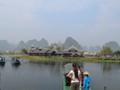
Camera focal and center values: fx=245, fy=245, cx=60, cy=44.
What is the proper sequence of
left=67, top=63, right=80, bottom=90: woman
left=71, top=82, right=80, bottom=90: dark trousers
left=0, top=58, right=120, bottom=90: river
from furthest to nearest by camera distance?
1. left=0, top=58, right=120, bottom=90: river
2. left=71, top=82, right=80, bottom=90: dark trousers
3. left=67, top=63, right=80, bottom=90: woman

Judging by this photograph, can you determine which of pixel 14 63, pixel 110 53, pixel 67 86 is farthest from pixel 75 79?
pixel 110 53

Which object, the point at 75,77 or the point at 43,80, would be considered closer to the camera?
the point at 75,77

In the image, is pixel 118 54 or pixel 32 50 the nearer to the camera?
pixel 118 54

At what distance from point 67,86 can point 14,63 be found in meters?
61.7

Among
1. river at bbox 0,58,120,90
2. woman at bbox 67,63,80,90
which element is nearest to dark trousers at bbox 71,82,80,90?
woman at bbox 67,63,80,90

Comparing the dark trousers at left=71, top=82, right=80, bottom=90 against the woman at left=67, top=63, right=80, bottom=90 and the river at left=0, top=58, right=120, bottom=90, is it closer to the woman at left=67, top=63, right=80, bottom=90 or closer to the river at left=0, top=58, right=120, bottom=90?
the woman at left=67, top=63, right=80, bottom=90

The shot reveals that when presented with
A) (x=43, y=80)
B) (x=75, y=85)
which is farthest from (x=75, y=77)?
(x=43, y=80)

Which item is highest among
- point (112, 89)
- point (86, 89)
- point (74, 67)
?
point (74, 67)

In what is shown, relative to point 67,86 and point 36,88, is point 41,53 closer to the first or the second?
point 36,88

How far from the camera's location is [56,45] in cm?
16800

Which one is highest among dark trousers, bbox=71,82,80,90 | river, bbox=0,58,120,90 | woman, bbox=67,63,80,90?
woman, bbox=67,63,80,90

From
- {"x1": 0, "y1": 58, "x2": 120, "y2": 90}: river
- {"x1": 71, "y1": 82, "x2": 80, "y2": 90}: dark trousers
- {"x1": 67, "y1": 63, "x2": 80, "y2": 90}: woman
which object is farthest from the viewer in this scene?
{"x1": 0, "y1": 58, "x2": 120, "y2": 90}: river

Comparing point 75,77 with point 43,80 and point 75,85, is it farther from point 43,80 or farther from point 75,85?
point 43,80

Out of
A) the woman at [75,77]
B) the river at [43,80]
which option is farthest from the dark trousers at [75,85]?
the river at [43,80]
